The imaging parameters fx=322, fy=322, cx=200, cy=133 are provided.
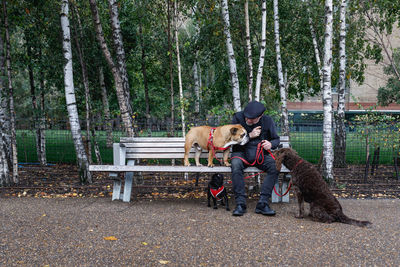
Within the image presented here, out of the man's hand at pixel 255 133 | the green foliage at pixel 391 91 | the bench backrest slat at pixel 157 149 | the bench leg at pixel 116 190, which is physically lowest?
the bench leg at pixel 116 190

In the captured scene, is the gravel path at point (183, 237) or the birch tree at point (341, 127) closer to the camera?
the gravel path at point (183, 237)

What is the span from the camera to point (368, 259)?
3.27 m

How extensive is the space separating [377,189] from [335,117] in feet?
9.62

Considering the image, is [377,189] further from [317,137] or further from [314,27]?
[314,27]

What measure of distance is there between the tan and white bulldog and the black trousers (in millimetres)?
273

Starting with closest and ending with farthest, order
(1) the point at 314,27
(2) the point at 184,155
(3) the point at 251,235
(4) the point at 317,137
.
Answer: (3) the point at 251,235, (2) the point at 184,155, (4) the point at 317,137, (1) the point at 314,27

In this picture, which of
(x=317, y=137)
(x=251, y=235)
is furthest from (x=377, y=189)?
(x=251, y=235)

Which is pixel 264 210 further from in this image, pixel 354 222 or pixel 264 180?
pixel 354 222

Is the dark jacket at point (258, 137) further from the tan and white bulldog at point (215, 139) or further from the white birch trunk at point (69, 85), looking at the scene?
the white birch trunk at point (69, 85)

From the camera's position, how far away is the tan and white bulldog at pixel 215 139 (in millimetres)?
5148

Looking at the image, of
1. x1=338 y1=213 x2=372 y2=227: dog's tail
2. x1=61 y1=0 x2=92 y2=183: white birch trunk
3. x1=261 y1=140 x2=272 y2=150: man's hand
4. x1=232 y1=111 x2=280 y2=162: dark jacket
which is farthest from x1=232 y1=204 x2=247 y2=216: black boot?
x1=61 y1=0 x2=92 y2=183: white birch trunk

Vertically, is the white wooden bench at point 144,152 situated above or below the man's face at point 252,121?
below

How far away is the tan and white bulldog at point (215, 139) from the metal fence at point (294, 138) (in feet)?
7.29

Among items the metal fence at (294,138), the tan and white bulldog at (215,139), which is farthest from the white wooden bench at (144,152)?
the metal fence at (294,138)
